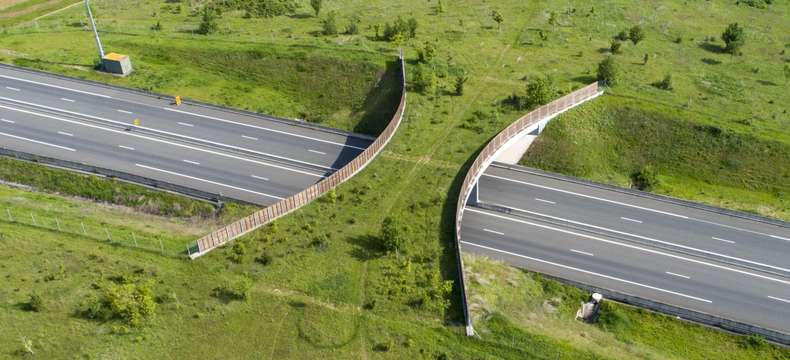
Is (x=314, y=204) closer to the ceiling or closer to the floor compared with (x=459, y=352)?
closer to the ceiling

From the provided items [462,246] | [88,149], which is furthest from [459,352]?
[88,149]

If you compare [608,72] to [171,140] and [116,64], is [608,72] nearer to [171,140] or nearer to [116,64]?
[171,140]

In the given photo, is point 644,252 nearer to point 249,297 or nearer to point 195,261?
point 249,297

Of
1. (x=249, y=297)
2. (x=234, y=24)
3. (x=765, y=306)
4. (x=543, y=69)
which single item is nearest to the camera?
(x=249, y=297)

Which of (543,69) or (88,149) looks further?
(543,69)

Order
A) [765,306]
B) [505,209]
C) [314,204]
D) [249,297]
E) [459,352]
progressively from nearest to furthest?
1. [459,352]
2. [249,297]
3. [765,306]
4. [314,204]
5. [505,209]

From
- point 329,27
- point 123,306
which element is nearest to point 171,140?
point 123,306
